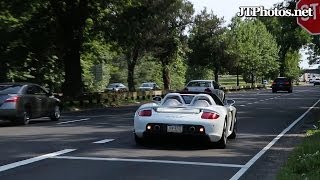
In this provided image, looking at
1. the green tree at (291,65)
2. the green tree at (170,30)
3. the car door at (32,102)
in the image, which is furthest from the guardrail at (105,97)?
the green tree at (291,65)

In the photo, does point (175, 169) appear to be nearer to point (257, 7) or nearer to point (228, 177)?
point (228, 177)

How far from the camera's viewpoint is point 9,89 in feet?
61.1

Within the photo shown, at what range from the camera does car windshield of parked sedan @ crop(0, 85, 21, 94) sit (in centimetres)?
1845

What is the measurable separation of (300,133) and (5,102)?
9189 millimetres

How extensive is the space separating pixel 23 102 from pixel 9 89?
2.06 feet

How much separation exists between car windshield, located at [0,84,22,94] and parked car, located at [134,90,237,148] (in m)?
7.34

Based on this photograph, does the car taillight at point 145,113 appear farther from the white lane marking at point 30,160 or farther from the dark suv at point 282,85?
the dark suv at point 282,85

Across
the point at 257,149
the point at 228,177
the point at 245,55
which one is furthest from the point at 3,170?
the point at 245,55

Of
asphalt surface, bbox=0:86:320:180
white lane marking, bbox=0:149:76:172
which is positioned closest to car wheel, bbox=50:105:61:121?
asphalt surface, bbox=0:86:320:180

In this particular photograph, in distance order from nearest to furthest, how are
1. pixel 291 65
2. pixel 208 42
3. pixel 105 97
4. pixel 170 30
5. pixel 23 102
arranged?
pixel 23 102
pixel 105 97
pixel 170 30
pixel 208 42
pixel 291 65

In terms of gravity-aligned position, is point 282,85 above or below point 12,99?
above

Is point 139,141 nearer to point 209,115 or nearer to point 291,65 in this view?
point 209,115

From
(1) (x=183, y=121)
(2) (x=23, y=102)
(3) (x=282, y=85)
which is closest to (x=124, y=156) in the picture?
(1) (x=183, y=121)

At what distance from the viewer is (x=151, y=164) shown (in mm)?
9836
